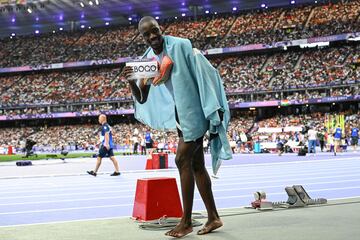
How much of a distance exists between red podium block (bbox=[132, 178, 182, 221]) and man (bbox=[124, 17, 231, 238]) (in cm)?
93

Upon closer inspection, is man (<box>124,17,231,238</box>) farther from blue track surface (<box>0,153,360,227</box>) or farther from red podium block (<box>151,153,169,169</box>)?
red podium block (<box>151,153,169,169</box>)

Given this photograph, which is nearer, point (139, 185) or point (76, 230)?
point (76, 230)

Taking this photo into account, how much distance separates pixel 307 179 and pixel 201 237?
8.26 m

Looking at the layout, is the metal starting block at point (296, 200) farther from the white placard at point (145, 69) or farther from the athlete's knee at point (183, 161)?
the white placard at point (145, 69)

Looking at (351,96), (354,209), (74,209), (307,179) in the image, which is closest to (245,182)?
(307,179)

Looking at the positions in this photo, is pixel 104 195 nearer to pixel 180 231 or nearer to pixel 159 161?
pixel 180 231

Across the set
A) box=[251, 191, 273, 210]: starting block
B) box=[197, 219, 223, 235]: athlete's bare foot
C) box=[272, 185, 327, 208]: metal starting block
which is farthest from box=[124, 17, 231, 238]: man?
box=[272, 185, 327, 208]: metal starting block

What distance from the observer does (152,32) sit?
5277mm

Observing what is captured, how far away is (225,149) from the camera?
17.3ft

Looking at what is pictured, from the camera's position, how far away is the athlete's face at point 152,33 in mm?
5238

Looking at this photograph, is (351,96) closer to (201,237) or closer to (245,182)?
(245,182)

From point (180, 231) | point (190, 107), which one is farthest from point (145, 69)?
point (180, 231)

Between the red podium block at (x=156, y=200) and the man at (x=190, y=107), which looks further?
the red podium block at (x=156, y=200)

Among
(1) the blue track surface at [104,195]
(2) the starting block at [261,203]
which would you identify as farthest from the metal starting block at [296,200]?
(1) the blue track surface at [104,195]
